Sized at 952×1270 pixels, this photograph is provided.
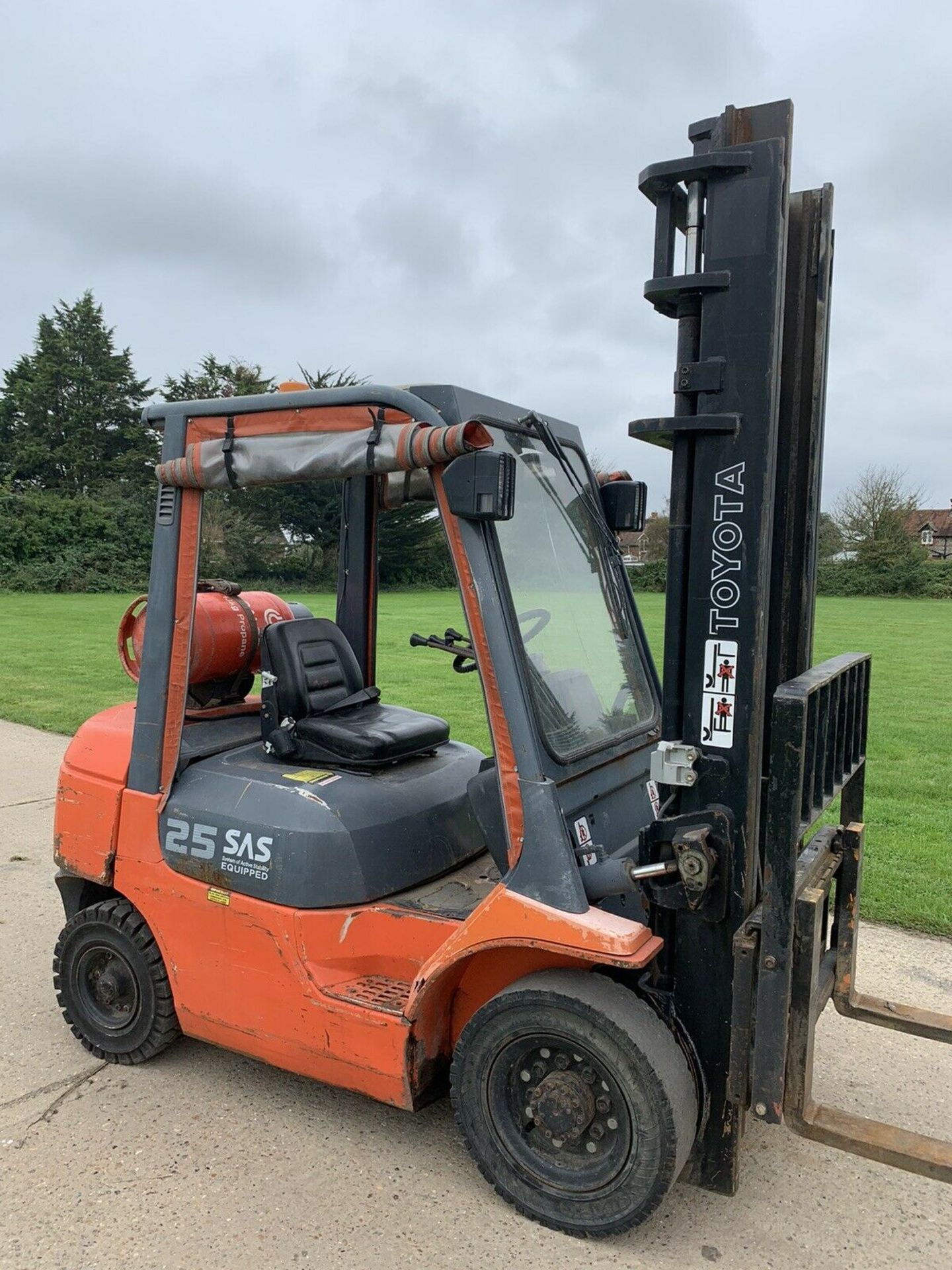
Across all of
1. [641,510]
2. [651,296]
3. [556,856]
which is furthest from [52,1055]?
[651,296]

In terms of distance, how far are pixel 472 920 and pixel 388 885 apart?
0.56 m

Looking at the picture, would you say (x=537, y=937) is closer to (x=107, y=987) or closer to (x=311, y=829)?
(x=311, y=829)

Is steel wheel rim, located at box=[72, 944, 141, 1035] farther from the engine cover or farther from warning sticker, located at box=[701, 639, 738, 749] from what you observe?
warning sticker, located at box=[701, 639, 738, 749]

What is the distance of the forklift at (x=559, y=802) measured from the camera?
109 inches

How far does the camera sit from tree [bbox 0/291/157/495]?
157 ft

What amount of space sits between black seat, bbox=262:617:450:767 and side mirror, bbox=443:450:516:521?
4.14ft

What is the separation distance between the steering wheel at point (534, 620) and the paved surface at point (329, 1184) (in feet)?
5.80

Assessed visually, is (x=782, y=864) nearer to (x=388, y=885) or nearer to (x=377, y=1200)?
(x=388, y=885)

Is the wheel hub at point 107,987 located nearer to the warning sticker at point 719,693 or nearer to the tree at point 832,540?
the warning sticker at point 719,693

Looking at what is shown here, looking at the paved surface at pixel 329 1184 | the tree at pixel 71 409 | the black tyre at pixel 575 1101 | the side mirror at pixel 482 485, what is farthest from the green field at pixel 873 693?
the tree at pixel 71 409

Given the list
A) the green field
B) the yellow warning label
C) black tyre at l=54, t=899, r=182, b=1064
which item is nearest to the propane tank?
the green field

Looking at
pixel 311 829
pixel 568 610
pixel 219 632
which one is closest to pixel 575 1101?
pixel 311 829

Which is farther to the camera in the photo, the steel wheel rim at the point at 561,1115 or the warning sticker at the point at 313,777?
the warning sticker at the point at 313,777

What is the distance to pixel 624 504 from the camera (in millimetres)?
3668
